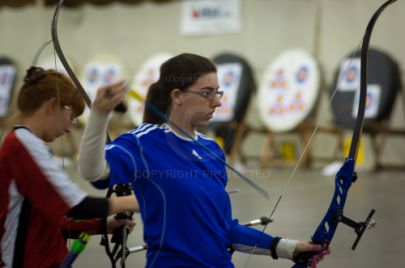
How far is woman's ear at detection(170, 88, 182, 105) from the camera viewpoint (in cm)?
141

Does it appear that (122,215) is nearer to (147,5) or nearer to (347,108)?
(347,108)

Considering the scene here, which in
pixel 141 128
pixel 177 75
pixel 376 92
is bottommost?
pixel 376 92

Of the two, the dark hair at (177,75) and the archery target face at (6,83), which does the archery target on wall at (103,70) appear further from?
the dark hair at (177,75)

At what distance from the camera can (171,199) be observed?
4.45ft

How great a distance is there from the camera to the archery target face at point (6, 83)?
771cm

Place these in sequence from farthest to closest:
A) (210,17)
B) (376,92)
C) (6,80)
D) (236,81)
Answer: (6,80)
(210,17)
(236,81)
(376,92)

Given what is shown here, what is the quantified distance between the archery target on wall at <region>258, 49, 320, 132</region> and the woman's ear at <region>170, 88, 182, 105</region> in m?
5.23

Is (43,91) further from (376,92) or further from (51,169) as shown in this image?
(376,92)

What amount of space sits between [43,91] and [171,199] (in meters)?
0.32

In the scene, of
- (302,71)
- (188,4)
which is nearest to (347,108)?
(302,71)

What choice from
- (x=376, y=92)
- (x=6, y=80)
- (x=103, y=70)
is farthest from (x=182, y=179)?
(x=6, y=80)

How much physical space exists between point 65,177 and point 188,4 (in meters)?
6.51

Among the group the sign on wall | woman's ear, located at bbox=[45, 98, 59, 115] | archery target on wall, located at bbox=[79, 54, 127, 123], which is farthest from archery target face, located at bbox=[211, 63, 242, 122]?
woman's ear, located at bbox=[45, 98, 59, 115]

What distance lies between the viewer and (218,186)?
1.42 metres
